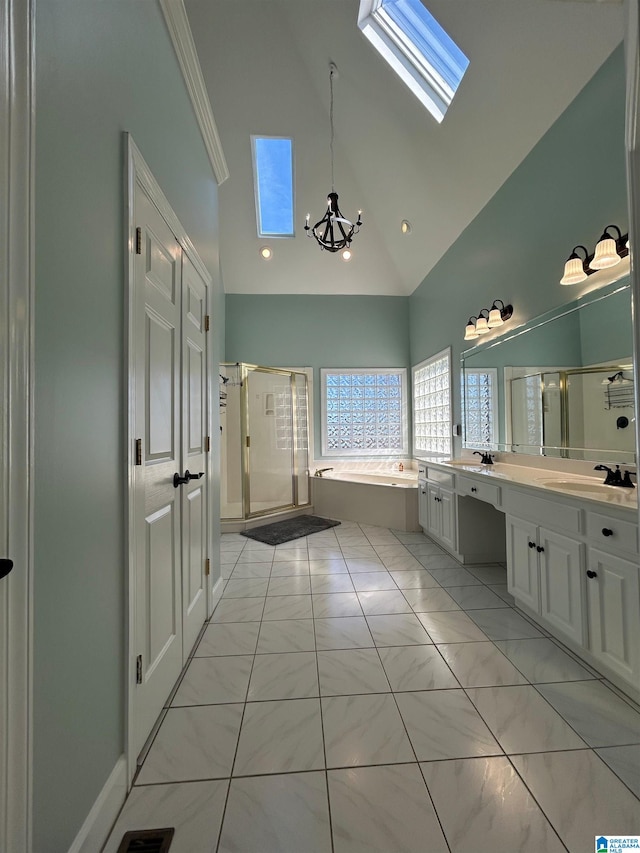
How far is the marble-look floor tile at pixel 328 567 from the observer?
9.29 feet

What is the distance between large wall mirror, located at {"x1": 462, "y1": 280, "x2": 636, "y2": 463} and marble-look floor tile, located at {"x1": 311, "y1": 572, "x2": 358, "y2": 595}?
1.67m

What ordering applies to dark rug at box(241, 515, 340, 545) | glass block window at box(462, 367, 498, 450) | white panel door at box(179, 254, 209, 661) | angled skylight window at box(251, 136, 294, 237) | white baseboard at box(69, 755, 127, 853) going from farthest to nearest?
angled skylight window at box(251, 136, 294, 237)
dark rug at box(241, 515, 340, 545)
glass block window at box(462, 367, 498, 450)
white panel door at box(179, 254, 209, 661)
white baseboard at box(69, 755, 127, 853)

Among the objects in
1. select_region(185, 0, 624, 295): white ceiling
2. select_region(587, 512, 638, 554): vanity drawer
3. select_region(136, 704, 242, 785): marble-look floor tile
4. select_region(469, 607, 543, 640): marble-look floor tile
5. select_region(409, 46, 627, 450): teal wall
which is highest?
select_region(185, 0, 624, 295): white ceiling

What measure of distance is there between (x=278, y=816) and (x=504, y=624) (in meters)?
1.56

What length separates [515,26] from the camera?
2066 mm

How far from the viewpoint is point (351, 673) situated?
5.40 ft

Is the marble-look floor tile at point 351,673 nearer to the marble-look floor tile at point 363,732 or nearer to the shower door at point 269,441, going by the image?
the marble-look floor tile at point 363,732

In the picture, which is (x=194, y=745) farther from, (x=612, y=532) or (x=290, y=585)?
(x=612, y=532)

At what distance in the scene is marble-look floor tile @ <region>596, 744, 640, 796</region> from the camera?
1.13 metres

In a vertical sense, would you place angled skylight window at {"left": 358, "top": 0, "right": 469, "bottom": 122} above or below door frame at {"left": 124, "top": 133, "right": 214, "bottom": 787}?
above

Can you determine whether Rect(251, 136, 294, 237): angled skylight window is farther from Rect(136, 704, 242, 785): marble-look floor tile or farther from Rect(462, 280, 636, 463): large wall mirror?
Rect(136, 704, 242, 785): marble-look floor tile

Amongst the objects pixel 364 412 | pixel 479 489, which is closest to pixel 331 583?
pixel 479 489

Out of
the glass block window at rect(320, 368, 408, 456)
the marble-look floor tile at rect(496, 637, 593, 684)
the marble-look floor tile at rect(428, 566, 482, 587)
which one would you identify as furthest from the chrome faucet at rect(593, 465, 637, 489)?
the glass block window at rect(320, 368, 408, 456)

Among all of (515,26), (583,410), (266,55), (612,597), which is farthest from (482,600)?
(266,55)
